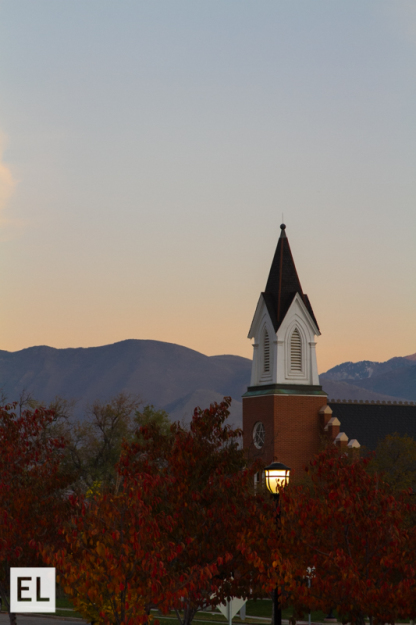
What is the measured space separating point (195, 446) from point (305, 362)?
40840 mm

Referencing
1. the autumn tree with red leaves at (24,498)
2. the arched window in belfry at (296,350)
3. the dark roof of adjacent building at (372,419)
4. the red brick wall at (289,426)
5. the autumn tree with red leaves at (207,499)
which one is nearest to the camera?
the autumn tree with red leaves at (207,499)

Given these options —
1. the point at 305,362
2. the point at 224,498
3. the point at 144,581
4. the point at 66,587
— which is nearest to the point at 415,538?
the point at 224,498

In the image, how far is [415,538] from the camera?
19.7 metres

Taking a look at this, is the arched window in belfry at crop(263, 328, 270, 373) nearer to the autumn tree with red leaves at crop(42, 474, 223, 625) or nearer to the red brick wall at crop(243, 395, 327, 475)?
the red brick wall at crop(243, 395, 327, 475)

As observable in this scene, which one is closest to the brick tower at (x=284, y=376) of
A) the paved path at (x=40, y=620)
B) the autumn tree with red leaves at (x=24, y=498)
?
the paved path at (x=40, y=620)

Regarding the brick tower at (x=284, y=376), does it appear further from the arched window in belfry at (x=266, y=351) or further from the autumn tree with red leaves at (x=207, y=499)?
the autumn tree with red leaves at (x=207, y=499)

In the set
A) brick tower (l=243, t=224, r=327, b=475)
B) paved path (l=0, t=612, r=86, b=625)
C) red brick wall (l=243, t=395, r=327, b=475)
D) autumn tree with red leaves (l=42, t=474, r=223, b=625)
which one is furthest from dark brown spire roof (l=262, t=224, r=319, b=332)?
autumn tree with red leaves (l=42, t=474, r=223, b=625)

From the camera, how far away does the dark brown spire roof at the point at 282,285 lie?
60969mm

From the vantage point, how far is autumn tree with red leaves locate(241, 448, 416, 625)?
1794cm

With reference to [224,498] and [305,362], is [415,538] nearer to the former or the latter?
[224,498]

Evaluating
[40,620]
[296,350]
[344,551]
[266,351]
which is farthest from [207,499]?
[266,351]

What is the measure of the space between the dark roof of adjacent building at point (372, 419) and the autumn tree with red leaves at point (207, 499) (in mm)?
41915

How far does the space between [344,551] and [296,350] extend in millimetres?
42612

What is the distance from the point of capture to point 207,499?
20406mm
